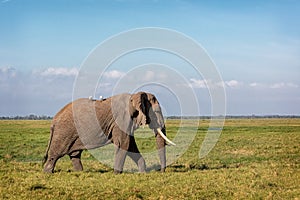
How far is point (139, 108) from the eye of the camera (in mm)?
14508

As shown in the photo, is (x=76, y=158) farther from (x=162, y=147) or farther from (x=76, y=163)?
(x=162, y=147)

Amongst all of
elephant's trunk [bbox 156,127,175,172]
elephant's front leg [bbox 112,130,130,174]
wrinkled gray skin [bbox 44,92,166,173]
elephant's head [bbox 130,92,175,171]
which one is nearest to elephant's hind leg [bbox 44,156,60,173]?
wrinkled gray skin [bbox 44,92,166,173]

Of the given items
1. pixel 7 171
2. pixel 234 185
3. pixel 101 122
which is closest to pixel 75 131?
pixel 101 122

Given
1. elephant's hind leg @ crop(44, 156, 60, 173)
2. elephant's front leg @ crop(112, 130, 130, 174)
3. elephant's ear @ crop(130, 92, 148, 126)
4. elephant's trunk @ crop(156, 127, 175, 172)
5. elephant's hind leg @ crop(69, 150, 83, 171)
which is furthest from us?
elephant's trunk @ crop(156, 127, 175, 172)

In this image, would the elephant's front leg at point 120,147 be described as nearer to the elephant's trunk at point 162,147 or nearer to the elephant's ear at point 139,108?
the elephant's ear at point 139,108

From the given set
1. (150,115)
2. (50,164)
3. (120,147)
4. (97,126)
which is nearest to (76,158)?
(50,164)

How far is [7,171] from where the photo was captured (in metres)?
15.0

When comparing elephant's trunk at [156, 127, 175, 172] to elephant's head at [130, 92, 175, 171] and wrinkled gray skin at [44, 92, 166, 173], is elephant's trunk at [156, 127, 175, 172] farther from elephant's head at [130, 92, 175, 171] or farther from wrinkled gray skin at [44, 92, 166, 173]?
wrinkled gray skin at [44, 92, 166, 173]

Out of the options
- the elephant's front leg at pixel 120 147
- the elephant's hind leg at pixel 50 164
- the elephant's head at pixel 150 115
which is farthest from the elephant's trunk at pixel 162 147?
the elephant's hind leg at pixel 50 164

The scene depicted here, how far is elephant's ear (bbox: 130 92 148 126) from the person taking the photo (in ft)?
47.7

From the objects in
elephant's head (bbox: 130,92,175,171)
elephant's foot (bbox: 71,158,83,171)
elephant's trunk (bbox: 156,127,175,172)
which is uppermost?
elephant's head (bbox: 130,92,175,171)

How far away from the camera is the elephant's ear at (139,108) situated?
47.7 feet

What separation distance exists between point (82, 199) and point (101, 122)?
16.0ft

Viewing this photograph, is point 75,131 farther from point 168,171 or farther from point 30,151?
point 30,151
